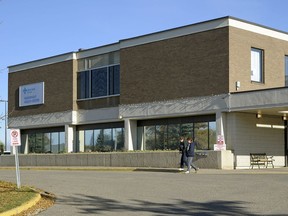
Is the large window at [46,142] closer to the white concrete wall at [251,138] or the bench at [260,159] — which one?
the white concrete wall at [251,138]

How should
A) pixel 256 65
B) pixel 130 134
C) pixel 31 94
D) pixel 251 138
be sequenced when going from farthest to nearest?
pixel 31 94
pixel 130 134
pixel 256 65
pixel 251 138

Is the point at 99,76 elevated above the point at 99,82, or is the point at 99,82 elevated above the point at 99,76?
the point at 99,76

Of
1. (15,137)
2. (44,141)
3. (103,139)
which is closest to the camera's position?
(15,137)

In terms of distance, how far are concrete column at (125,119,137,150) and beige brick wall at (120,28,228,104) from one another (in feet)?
4.88

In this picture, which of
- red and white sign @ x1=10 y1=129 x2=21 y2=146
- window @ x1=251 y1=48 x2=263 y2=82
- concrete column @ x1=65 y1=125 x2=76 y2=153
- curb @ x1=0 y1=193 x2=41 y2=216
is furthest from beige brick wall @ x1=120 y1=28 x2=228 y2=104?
curb @ x1=0 y1=193 x2=41 y2=216

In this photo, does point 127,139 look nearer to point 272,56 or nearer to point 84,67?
point 84,67

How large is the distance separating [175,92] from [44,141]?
15.8m

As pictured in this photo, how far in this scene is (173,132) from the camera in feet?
115

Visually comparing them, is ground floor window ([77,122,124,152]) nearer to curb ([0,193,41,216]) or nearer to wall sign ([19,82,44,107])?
wall sign ([19,82,44,107])

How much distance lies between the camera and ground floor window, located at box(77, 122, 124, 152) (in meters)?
38.8

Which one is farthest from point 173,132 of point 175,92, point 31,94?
point 31,94

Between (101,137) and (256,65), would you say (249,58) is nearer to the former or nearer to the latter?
(256,65)

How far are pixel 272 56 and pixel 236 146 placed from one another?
6693 millimetres

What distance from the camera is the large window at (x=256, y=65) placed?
3225cm
